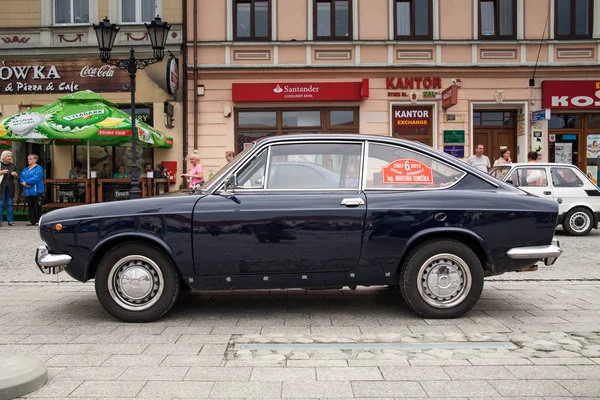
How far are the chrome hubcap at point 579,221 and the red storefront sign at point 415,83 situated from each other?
6.90 meters

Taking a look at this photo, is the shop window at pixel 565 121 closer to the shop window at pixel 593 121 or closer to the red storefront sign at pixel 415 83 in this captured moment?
the shop window at pixel 593 121

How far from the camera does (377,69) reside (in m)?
17.7

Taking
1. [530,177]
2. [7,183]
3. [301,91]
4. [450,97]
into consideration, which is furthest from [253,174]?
[301,91]

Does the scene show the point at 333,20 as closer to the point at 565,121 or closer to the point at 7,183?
the point at 565,121

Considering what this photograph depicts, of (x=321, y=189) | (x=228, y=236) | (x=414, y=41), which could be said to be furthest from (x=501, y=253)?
(x=414, y=41)

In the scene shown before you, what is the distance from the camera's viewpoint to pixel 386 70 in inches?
696

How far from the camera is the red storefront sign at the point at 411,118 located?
58.7 feet

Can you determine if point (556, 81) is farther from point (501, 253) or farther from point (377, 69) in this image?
point (501, 253)

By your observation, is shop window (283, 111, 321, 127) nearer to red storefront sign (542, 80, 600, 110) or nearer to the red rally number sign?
red storefront sign (542, 80, 600, 110)

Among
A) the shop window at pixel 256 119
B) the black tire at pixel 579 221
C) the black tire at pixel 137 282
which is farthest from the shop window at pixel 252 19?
the black tire at pixel 137 282

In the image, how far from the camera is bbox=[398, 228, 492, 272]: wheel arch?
16.1 feet

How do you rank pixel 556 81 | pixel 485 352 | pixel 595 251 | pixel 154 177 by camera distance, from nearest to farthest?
pixel 485 352 → pixel 595 251 → pixel 154 177 → pixel 556 81

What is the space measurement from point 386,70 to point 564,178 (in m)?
7.21

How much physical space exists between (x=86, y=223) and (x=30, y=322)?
113 cm
